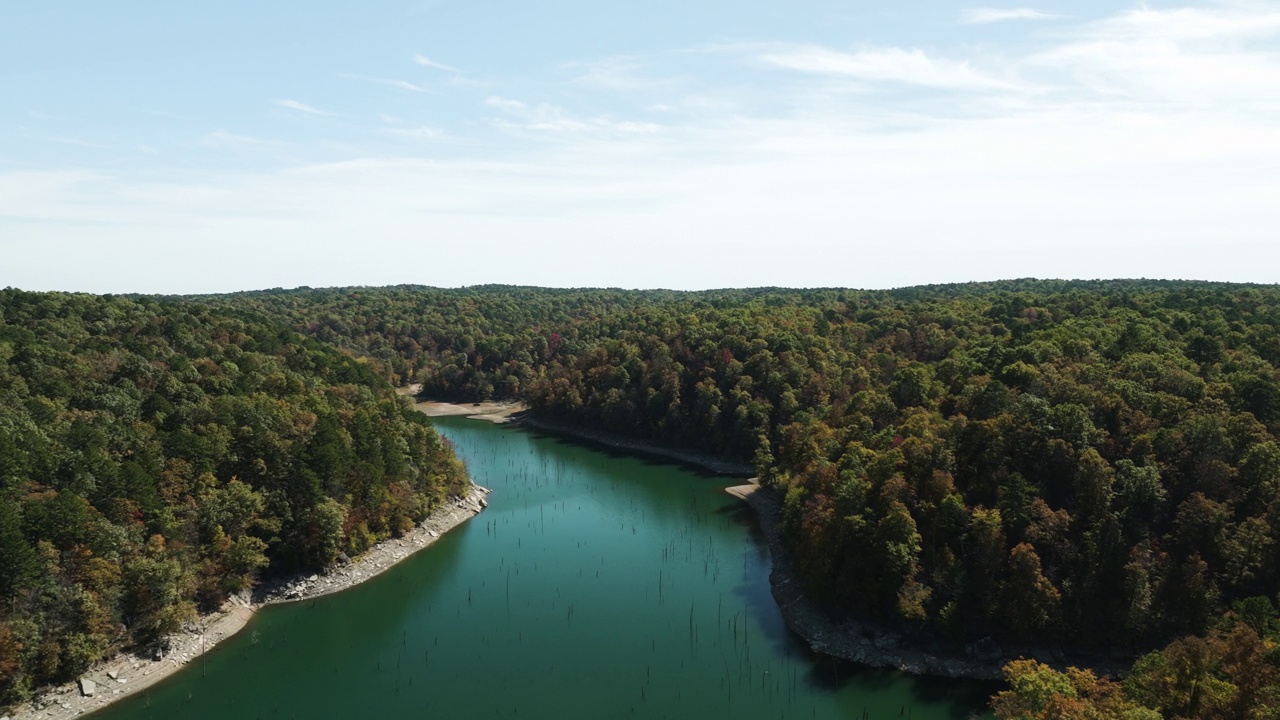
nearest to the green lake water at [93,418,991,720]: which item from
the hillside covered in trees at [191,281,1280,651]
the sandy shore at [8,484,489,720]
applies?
the sandy shore at [8,484,489,720]

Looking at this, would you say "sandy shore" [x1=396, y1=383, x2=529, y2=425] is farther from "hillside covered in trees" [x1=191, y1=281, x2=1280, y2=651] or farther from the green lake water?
the green lake water

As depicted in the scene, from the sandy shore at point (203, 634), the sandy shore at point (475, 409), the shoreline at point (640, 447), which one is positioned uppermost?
the sandy shore at point (475, 409)

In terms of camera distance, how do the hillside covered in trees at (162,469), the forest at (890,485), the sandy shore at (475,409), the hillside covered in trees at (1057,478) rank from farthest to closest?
the sandy shore at (475,409) < the hillside covered in trees at (1057,478) < the hillside covered in trees at (162,469) < the forest at (890,485)

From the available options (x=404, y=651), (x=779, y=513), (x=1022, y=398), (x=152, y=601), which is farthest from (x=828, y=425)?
(x=152, y=601)

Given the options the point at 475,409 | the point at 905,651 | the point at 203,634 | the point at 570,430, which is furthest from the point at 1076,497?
the point at 475,409

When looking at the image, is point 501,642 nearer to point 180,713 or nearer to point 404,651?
point 404,651

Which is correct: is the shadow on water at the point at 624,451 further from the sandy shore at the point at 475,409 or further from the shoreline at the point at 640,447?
the sandy shore at the point at 475,409

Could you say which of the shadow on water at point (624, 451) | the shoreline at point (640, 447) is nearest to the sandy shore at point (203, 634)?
the shadow on water at point (624, 451)
